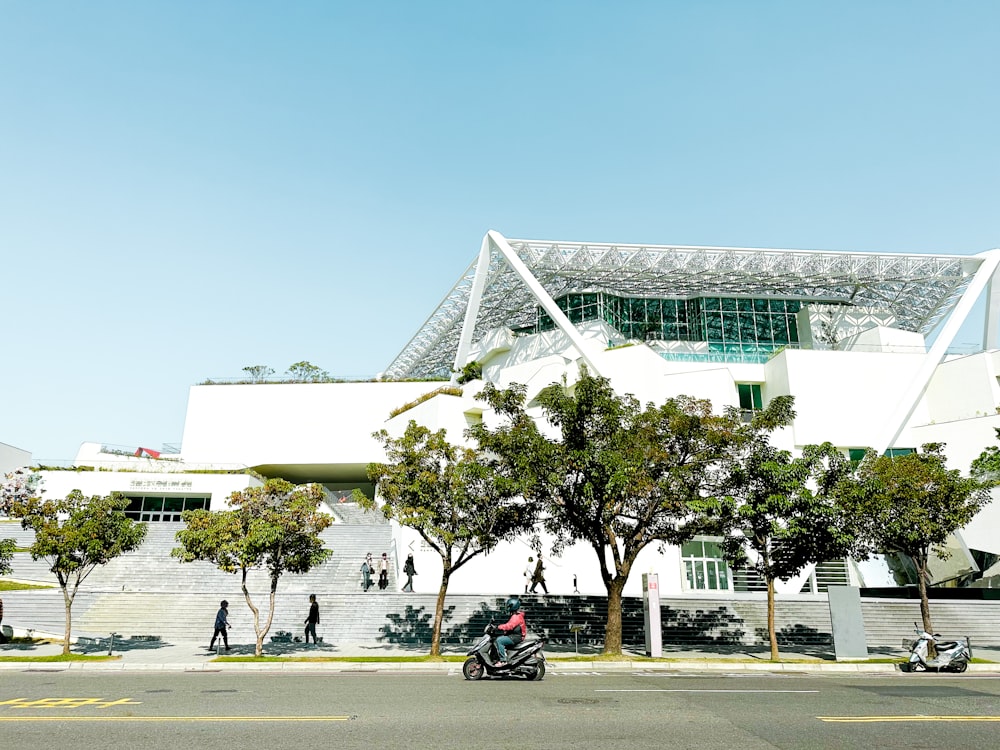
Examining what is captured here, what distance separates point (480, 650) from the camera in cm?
1189

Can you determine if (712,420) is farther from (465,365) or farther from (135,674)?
(465,365)

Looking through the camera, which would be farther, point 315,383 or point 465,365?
point 315,383

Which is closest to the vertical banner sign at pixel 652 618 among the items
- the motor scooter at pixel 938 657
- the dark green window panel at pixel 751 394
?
the motor scooter at pixel 938 657

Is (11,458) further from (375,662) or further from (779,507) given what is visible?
(779,507)

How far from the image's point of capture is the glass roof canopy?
1537 inches

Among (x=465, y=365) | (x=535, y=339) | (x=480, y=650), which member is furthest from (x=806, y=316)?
(x=480, y=650)

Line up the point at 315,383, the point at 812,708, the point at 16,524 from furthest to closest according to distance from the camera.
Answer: the point at 315,383 → the point at 16,524 → the point at 812,708

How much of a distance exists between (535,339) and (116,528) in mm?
29326

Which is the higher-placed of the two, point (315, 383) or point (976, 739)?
point (315, 383)

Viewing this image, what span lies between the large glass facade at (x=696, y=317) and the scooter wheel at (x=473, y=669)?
3242 centimetres

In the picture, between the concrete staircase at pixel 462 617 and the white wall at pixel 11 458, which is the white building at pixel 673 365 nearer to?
the concrete staircase at pixel 462 617

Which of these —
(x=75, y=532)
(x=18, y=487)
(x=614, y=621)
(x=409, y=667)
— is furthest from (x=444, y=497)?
(x=18, y=487)

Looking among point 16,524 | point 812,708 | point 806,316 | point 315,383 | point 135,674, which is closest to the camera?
point 812,708

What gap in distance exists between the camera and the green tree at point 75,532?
1650 cm
